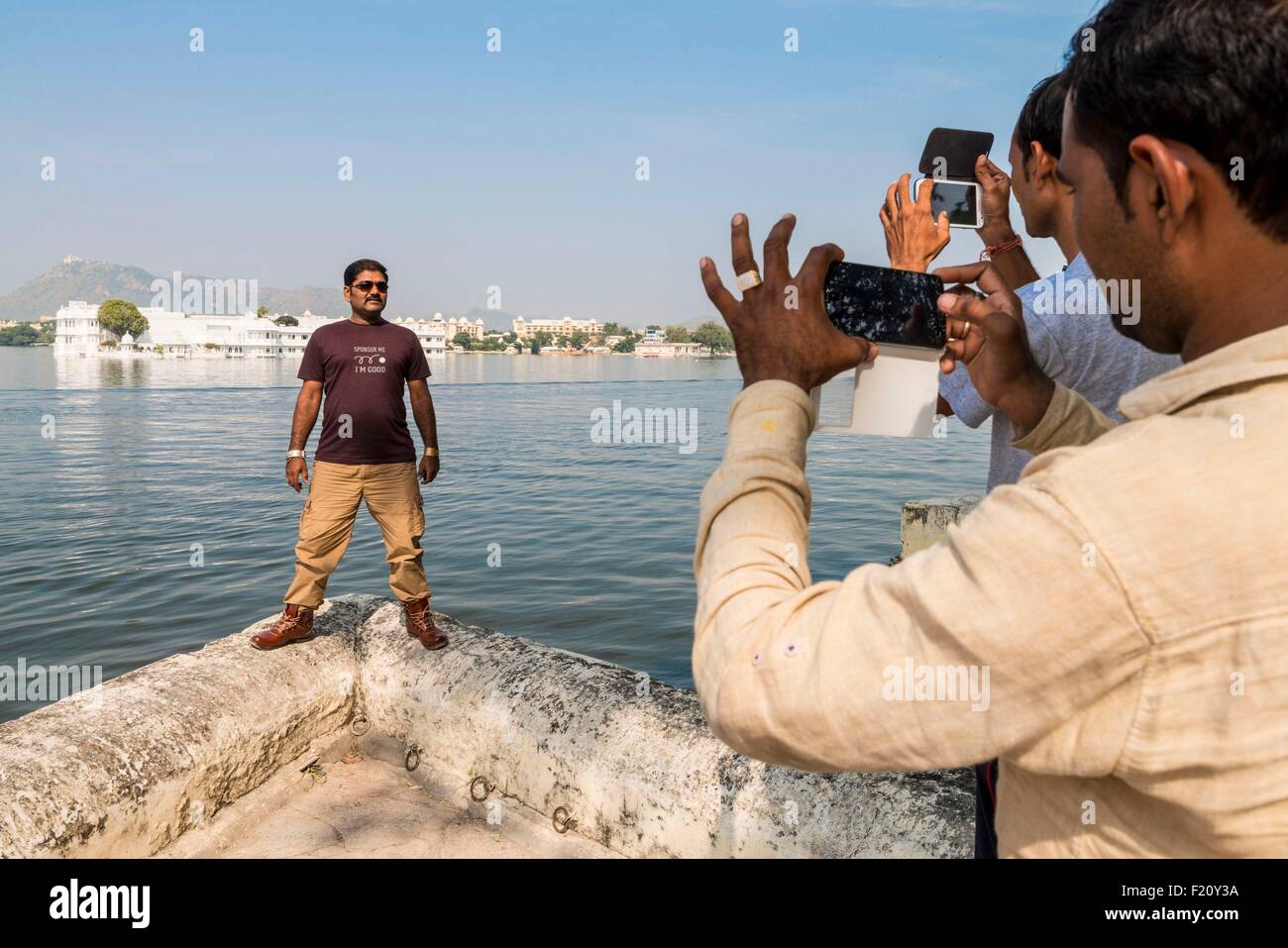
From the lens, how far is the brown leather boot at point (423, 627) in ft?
15.1

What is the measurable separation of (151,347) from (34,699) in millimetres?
125005

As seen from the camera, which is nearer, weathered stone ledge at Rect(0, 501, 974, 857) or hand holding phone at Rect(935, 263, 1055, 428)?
hand holding phone at Rect(935, 263, 1055, 428)

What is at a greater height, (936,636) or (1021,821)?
(936,636)

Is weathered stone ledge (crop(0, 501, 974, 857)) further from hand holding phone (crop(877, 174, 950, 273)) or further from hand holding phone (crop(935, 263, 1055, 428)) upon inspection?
hand holding phone (crop(877, 174, 950, 273))

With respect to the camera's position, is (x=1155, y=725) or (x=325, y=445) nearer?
(x=1155, y=725)

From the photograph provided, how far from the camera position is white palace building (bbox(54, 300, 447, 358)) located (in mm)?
108000

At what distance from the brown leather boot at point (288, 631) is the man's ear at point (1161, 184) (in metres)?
4.33

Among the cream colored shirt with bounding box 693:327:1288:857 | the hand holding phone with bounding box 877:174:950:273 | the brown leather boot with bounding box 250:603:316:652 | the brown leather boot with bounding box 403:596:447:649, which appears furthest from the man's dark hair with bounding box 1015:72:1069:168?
the brown leather boot with bounding box 250:603:316:652

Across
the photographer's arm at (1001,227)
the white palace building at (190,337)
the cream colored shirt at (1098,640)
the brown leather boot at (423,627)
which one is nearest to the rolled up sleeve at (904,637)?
the cream colored shirt at (1098,640)

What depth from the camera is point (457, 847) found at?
3766 millimetres

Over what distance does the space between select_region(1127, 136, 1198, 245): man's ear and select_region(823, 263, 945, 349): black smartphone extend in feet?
1.21

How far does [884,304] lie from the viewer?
53.6 inches

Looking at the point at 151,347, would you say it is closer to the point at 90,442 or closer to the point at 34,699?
the point at 90,442
